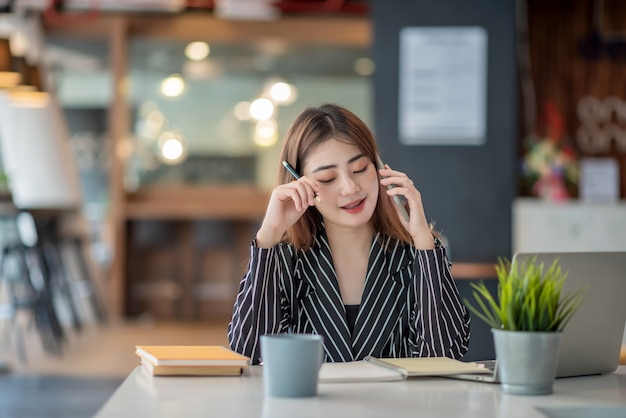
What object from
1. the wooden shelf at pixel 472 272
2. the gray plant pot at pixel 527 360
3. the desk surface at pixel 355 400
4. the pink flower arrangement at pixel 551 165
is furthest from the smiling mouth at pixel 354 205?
the pink flower arrangement at pixel 551 165

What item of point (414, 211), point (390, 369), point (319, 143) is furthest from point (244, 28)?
point (390, 369)

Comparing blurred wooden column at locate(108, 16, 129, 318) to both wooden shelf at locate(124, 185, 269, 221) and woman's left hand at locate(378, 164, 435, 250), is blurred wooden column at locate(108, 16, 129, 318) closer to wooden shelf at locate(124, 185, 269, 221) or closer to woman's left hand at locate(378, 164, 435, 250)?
wooden shelf at locate(124, 185, 269, 221)

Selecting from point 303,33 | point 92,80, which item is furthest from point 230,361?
point 92,80

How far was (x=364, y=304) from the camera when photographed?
2.44 metres

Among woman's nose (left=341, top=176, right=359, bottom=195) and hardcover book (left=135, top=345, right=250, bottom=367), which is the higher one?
woman's nose (left=341, top=176, right=359, bottom=195)

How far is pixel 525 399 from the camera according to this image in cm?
171

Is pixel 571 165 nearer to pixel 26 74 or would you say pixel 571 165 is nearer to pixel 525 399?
pixel 26 74

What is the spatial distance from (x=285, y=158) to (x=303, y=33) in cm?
746

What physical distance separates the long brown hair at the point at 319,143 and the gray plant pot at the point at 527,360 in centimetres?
82

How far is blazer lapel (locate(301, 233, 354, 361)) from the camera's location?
240 cm

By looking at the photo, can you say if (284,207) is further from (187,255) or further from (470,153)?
(187,255)

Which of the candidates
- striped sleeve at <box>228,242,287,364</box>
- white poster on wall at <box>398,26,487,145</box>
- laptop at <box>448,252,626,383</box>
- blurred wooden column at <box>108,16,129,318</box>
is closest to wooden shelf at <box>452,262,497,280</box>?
white poster on wall at <box>398,26,487,145</box>

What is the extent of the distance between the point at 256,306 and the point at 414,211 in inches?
16.7

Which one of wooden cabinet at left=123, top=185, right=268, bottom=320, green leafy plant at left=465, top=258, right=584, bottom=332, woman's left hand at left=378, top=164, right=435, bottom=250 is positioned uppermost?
woman's left hand at left=378, top=164, right=435, bottom=250
